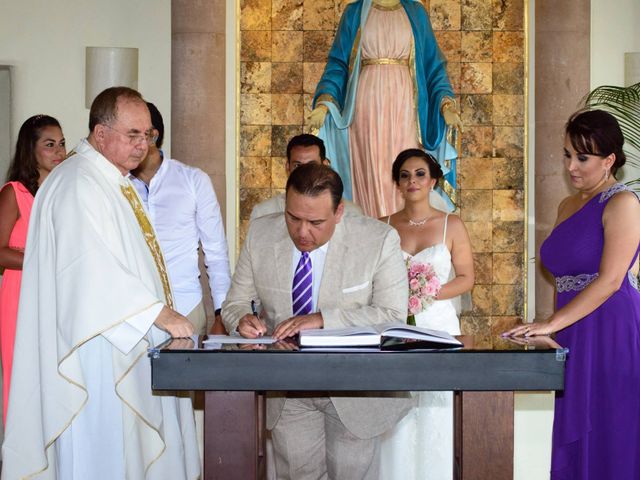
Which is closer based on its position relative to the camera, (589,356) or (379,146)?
(589,356)

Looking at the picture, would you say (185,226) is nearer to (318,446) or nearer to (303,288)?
(303,288)

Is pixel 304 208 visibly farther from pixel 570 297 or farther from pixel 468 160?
pixel 468 160

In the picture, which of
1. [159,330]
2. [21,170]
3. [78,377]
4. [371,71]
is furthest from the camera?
[371,71]

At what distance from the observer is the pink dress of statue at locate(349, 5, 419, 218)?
26.0ft

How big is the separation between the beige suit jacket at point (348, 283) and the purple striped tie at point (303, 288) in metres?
0.03

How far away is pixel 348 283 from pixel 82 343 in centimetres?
115

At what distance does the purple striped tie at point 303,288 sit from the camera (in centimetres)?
443

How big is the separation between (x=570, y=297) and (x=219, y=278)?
2164mm

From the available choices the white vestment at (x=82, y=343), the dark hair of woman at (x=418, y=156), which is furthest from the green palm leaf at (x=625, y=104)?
the white vestment at (x=82, y=343)

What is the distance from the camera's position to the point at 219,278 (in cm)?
598

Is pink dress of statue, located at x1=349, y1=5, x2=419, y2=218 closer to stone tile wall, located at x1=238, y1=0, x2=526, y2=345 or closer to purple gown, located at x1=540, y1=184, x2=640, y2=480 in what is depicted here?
stone tile wall, located at x1=238, y1=0, x2=526, y2=345

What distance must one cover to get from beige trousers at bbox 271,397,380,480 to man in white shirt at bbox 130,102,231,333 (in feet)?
4.45

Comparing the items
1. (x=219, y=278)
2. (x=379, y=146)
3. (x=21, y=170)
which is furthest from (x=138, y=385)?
(x=379, y=146)

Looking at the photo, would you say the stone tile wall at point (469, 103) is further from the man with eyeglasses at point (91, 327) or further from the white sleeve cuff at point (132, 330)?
the white sleeve cuff at point (132, 330)
